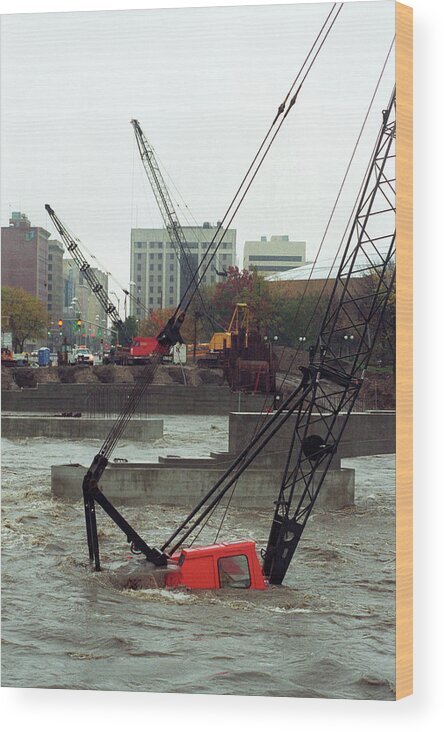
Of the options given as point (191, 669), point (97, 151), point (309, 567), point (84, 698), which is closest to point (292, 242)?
point (97, 151)

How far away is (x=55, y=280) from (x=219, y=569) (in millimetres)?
Result: 2530

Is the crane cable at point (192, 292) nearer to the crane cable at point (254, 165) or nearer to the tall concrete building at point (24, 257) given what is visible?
the crane cable at point (254, 165)

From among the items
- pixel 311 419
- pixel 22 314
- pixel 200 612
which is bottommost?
pixel 200 612

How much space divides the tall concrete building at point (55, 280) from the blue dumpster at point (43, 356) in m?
0.27

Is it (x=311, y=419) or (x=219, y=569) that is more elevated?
(x=311, y=419)

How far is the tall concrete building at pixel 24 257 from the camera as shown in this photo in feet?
26.7

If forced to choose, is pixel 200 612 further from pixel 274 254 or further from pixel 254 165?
pixel 254 165

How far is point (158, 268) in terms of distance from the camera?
821cm

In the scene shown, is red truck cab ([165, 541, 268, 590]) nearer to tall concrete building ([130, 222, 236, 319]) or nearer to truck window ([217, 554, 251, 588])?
truck window ([217, 554, 251, 588])

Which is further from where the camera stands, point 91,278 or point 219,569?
point 91,278

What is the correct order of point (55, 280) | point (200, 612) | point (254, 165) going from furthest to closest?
1. point (55, 280)
2. point (254, 165)
3. point (200, 612)

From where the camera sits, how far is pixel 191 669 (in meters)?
7.60

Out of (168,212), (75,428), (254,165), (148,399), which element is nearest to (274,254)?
(254,165)

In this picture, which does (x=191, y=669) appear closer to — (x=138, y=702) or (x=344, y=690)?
(x=138, y=702)
